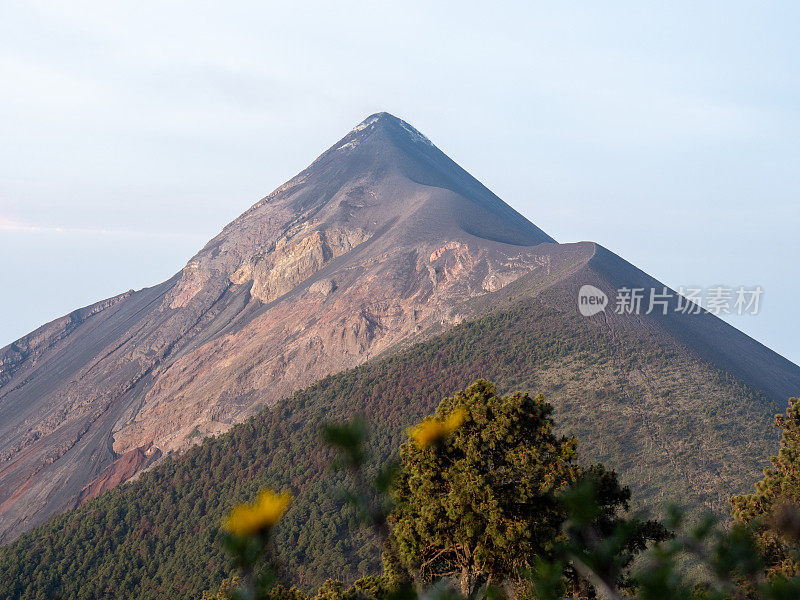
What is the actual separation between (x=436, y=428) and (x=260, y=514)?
9496 mm

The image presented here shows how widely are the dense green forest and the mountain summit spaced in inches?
186

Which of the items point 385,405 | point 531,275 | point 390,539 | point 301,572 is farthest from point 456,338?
point 390,539

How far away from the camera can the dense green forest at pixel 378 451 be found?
43.0 metres

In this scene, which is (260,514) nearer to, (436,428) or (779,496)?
(436,428)

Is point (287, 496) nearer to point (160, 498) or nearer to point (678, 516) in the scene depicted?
point (678, 516)

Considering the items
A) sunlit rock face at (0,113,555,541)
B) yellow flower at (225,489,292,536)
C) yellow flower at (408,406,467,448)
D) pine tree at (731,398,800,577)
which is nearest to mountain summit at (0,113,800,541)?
sunlit rock face at (0,113,555,541)

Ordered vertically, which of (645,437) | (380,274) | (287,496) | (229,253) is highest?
(229,253)

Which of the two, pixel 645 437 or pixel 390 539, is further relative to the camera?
pixel 645 437

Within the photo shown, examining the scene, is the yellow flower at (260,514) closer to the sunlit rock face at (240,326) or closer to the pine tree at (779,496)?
the pine tree at (779,496)

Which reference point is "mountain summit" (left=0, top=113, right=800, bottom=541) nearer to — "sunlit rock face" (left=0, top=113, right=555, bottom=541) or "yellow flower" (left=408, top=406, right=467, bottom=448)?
"sunlit rock face" (left=0, top=113, right=555, bottom=541)

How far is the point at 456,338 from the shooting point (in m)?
66.1

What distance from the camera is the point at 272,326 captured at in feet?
286

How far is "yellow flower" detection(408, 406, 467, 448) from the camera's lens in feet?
49.5

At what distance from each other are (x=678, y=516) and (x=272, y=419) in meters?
58.7
